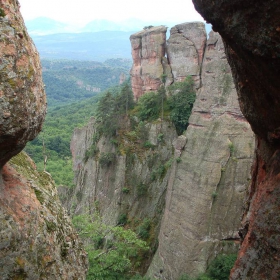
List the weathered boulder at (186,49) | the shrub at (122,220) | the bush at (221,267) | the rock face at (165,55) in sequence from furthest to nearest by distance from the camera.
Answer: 1. the rock face at (165,55)
2. the weathered boulder at (186,49)
3. the shrub at (122,220)
4. the bush at (221,267)

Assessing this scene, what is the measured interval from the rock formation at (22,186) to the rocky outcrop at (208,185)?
13.9 meters

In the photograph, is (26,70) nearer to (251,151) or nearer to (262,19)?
(262,19)

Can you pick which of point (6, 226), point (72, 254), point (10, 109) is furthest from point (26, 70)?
point (72, 254)

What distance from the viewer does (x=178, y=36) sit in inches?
1230

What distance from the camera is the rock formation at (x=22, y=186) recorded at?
5.50 m

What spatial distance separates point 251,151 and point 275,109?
14.9m

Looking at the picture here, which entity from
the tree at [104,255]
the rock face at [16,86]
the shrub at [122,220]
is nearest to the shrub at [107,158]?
the shrub at [122,220]

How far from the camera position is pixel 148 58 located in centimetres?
3419

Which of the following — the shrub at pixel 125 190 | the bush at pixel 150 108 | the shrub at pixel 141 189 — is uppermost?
the bush at pixel 150 108

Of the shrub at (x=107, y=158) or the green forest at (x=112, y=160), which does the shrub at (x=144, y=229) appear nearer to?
the green forest at (x=112, y=160)

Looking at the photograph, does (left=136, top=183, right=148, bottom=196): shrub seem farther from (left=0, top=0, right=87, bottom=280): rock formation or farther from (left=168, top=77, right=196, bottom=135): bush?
(left=0, top=0, right=87, bottom=280): rock formation

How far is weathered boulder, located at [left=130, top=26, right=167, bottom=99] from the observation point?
110 feet

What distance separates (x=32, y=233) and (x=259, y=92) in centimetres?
479

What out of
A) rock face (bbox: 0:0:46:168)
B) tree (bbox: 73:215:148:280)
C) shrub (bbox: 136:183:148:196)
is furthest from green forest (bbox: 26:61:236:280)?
rock face (bbox: 0:0:46:168)
